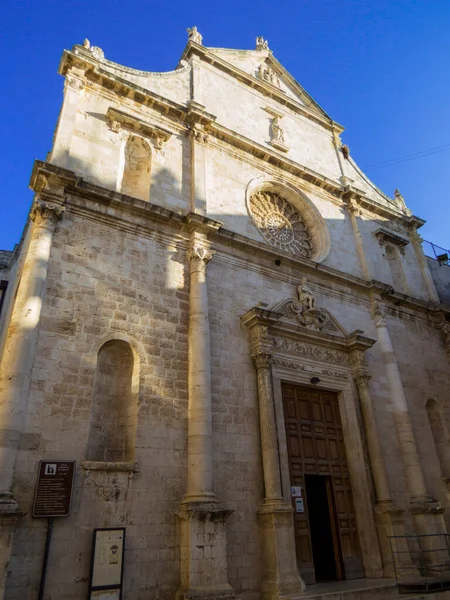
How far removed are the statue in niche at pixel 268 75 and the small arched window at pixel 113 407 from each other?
477 inches

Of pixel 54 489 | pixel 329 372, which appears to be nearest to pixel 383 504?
pixel 329 372

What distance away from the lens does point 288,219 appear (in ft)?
46.8

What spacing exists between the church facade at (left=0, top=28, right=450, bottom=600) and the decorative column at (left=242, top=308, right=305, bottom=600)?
3 cm

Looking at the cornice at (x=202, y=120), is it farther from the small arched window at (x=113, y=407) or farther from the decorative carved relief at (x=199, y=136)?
the small arched window at (x=113, y=407)

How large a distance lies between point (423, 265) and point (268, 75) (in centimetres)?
912

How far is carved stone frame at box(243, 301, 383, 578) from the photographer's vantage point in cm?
984

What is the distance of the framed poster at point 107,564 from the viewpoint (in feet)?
21.4

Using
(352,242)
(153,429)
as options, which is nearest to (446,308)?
(352,242)

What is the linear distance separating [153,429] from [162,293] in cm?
287

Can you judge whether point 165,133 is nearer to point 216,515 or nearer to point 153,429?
point 153,429

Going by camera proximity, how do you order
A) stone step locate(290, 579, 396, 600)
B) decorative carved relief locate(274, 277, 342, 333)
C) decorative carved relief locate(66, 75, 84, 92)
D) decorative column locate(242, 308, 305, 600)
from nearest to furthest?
stone step locate(290, 579, 396, 600) < decorative column locate(242, 308, 305, 600) < decorative carved relief locate(66, 75, 84, 92) < decorative carved relief locate(274, 277, 342, 333)

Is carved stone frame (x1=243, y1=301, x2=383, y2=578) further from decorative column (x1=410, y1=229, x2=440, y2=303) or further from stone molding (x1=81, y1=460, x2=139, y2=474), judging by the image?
decorative column (x1=410, y1=229, x2=440, y2=303)

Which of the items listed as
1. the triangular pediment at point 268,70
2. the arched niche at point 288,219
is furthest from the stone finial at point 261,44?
the arched niche at point 288,219

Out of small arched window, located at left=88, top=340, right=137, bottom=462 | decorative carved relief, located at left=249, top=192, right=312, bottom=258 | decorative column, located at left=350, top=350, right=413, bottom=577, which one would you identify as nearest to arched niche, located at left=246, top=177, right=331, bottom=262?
decorative carved relief, located at left=249, top=192, right=312, bottom=258
